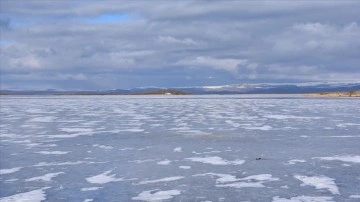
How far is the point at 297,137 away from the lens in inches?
600

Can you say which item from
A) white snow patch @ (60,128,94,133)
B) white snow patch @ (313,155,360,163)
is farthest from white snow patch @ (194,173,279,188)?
→ white snow patch @ (60,128,94,133)

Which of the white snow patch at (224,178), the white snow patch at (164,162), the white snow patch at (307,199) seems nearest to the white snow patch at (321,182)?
the white snow patch at (307,199)

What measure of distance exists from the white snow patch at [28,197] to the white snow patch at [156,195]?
4.57 feet

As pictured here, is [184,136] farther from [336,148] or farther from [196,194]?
[196,194]

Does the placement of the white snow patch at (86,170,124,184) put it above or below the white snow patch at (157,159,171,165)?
below

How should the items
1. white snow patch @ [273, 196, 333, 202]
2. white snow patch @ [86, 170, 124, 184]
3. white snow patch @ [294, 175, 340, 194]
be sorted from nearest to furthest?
white snow patch @ [273, 196, 333, 202] < white snow patch @ [294, 175, 340, 194] < white snow patch @ [86, 170, 124, 184]

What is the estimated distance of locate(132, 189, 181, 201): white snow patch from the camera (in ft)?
24.2

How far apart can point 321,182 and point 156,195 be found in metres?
2.79

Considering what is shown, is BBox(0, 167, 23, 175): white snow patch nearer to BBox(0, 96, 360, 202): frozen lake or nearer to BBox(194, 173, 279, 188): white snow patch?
BBox(0, 96, 360, 202): frozen lake

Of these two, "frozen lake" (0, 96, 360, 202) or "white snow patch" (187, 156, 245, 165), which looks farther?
"white snow patch" (187, 156, 245, 165)

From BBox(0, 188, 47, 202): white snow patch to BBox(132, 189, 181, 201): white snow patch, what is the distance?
4.57ft

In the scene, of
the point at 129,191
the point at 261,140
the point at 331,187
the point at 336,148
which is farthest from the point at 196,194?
the point at 261,140

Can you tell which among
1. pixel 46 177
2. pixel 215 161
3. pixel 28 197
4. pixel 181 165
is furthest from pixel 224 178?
pixel 28 197

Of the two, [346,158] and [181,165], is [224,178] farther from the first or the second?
[346,158]
